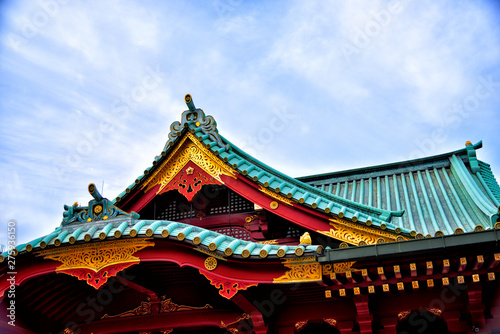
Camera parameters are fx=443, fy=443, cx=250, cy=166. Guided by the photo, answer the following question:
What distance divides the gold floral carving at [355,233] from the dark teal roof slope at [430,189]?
156 centimetres

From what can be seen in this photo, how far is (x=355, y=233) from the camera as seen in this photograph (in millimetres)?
7270

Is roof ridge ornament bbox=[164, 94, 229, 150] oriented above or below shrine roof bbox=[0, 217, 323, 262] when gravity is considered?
above

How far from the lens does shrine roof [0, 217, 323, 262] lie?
5.95 m

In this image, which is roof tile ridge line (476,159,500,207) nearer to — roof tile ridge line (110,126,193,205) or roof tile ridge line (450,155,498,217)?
roof tile ridge line (450,155,498,217)

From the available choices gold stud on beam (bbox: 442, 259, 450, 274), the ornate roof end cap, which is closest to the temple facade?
gold stud on beam (bbox: 442, 259, 450, 274)

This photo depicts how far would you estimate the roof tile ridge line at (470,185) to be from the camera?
8477 millimetres

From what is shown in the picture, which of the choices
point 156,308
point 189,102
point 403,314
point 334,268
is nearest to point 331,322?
point 403,314

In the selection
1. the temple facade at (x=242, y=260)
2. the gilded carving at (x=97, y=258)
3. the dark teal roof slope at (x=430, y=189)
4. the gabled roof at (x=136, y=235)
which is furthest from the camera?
the dark teal roof slope at (x=430, y=189)

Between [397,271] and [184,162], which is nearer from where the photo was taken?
[397,271]

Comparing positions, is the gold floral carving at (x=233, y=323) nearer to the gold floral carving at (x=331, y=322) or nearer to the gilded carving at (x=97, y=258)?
the gold floral carving at (x=331, y=322)

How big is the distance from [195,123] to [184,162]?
0.82 m

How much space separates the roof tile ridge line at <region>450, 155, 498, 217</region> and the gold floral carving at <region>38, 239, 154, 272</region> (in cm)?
625

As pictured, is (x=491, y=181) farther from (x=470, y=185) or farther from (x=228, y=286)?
(x=228, y=286)

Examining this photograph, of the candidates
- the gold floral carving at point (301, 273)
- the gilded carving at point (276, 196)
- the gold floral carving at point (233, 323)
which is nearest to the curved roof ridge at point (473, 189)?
the gilded carving at point (276, 196)
